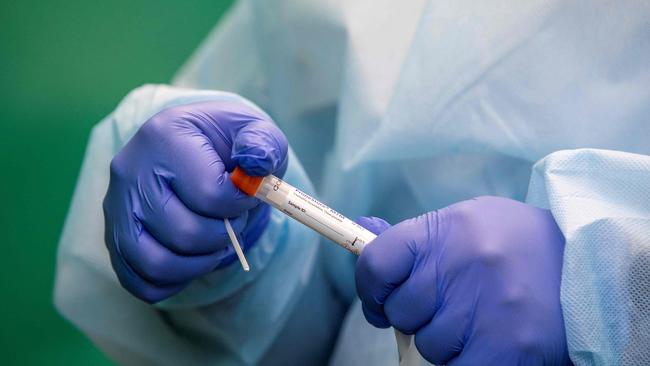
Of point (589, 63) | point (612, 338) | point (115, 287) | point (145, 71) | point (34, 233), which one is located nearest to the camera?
point (612, 338)

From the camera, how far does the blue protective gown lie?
1.61 feet

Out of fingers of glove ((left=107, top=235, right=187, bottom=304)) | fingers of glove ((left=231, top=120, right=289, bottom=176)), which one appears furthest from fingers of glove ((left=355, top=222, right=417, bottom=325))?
fingers of glove ((left=107, top=235, right=187, bottom=304))

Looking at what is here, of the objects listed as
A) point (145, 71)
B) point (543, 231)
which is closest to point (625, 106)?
point (543, 231)

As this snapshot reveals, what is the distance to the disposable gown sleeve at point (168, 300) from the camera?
713mm

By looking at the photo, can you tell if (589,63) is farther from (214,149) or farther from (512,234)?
(214,149)

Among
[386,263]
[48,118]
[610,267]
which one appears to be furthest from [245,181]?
[48,118]

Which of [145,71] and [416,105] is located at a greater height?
[416,105]

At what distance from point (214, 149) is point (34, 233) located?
64 cm

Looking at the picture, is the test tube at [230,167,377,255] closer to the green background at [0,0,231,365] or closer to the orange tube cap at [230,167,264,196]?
the orange tube cap at [230,167,264,196]

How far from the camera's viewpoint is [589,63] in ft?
1.90

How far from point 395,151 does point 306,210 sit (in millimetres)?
157

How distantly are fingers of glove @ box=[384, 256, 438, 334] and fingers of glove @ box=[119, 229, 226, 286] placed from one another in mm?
210

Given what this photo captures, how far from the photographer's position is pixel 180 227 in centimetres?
57

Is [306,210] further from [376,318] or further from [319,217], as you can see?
[376,318]
